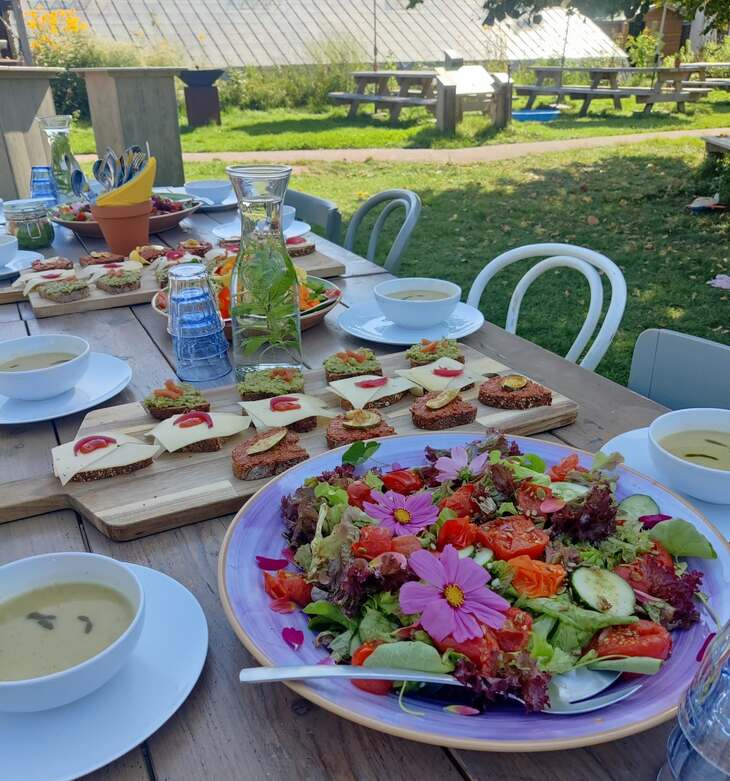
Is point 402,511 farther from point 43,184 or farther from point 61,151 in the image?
point 61,151

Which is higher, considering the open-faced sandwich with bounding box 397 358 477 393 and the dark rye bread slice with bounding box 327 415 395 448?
the open-faced sandwich with bounding box 397 358 477 393

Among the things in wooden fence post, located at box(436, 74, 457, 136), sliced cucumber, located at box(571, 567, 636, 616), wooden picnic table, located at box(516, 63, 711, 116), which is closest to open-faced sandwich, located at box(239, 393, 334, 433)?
sliced cucumber, located at box(571, 567, 636, 616)

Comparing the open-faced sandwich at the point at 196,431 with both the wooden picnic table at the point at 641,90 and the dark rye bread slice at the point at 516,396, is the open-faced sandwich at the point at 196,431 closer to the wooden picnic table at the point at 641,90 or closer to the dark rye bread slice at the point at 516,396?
the dark rye bread slice at the point at 516,396

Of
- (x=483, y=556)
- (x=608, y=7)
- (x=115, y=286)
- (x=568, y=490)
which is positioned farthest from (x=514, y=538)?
(x=608, y=7)

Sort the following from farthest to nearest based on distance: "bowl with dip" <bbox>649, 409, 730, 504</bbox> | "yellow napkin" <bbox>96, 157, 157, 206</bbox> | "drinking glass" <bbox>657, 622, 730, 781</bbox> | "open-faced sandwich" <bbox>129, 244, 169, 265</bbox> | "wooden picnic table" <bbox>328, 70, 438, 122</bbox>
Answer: "wooden picnic table" <bbox>328, 70, 438, 122</bbox> < "open-faced sandwich" <bbox>129, 244, 169, 265</bbox> < "yellow napkin" <bbox>96, 157, 157, 206</bbox> < "bowl with dip" <bbox>649, 409, 730, 504</bbox> < "drinking glass" <bbox>657, 622, 730, 781</bbox>

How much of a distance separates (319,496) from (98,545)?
0.44 metres

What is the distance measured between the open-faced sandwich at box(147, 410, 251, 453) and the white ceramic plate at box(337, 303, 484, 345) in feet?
2.22

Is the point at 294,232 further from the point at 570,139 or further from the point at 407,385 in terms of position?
the point at 570,139

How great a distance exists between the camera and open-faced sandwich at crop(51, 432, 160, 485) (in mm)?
1422

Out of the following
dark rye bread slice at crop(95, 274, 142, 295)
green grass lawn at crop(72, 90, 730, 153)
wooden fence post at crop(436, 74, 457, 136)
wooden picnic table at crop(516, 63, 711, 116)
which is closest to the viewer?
dark rye bread slice at crop(95, 274, 142, 295)

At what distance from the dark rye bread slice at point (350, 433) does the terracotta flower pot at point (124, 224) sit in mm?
1779

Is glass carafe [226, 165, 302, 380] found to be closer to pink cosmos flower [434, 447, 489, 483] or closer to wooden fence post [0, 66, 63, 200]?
pink cosmos flower [434, 447, 489, 483]

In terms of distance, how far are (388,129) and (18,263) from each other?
1189 centimetres

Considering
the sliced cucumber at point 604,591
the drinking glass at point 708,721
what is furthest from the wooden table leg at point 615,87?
the drinking glass at point 708,721
